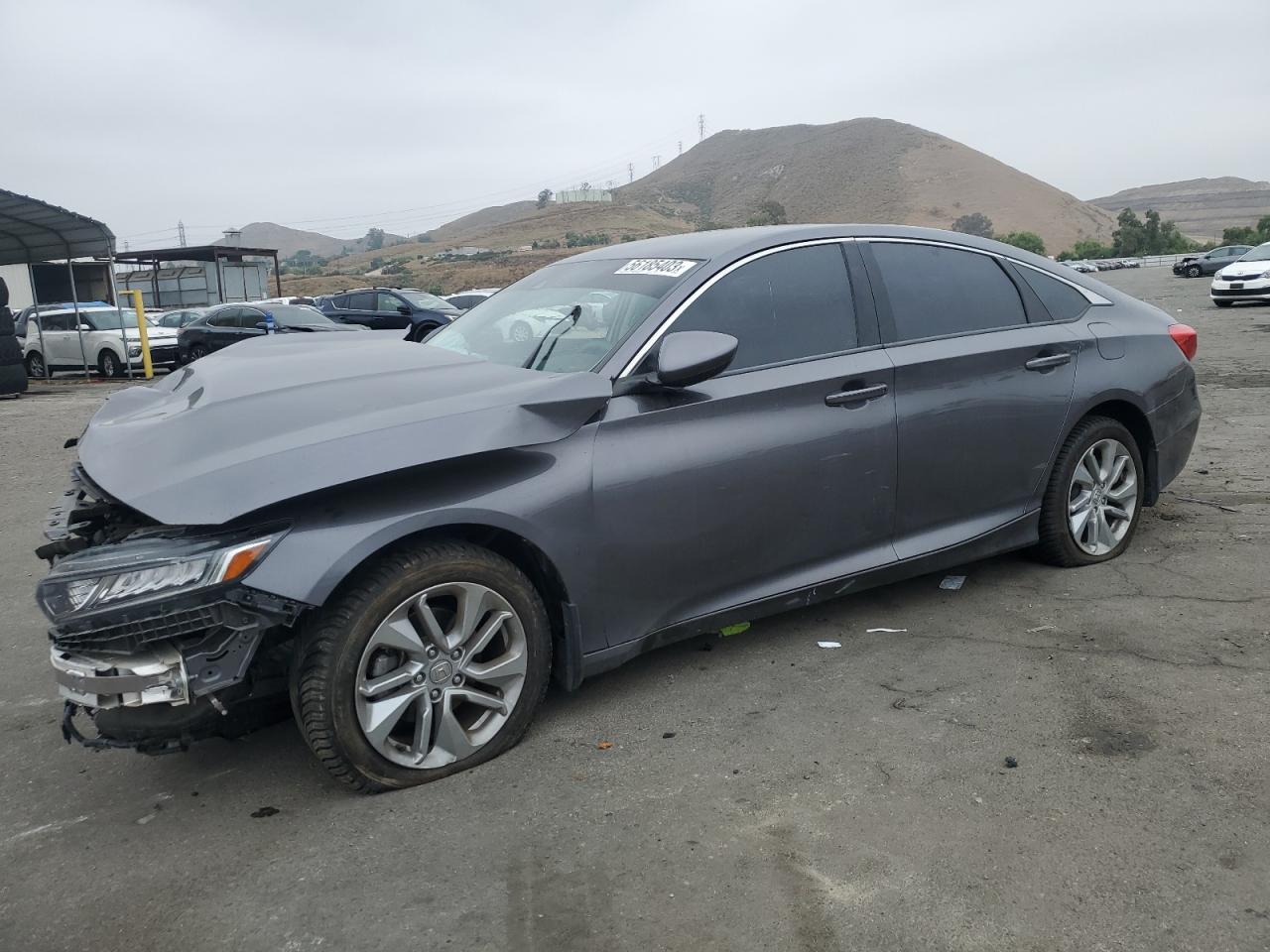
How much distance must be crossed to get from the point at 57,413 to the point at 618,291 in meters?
13.4

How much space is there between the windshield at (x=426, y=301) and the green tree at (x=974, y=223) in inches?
3694

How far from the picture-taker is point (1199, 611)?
424 cm

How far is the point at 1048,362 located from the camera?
14.6 feet

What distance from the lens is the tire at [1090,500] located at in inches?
180

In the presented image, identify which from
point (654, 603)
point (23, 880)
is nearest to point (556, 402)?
point (654, 603)

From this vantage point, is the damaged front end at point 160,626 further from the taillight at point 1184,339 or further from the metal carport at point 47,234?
the metal carport at point 47,234

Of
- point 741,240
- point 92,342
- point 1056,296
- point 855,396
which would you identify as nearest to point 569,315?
point 741,240

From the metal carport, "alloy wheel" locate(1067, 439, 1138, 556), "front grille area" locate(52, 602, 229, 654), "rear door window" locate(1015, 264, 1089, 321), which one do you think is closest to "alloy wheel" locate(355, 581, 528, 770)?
"front grille area" locate(52, 602, 229, 654)

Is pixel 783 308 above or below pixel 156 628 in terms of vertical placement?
above

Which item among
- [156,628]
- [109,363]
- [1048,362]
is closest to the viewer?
[156,628]

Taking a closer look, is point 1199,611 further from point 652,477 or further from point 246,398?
point 246,398

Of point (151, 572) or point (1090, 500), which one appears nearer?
point (151, 572)

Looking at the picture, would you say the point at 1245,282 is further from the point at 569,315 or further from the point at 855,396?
the point at 569,315

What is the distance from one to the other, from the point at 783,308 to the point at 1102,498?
81.2 inches
